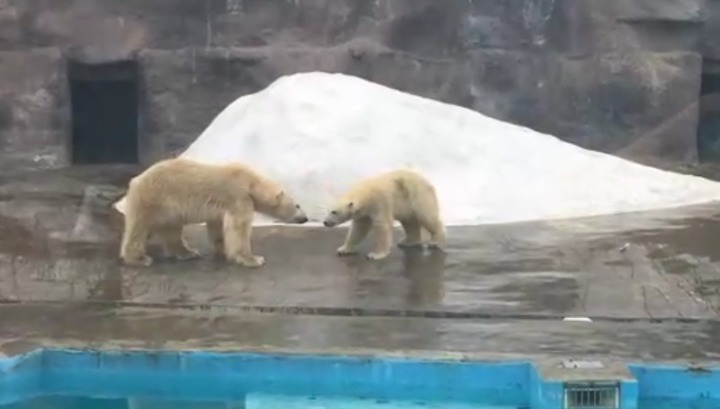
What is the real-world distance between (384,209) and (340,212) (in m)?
0.26

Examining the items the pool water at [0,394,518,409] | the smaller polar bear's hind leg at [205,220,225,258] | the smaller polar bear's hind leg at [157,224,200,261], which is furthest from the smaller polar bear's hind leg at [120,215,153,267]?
the pool water at [0,394,518,409]

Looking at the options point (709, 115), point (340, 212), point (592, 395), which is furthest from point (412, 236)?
point (709, 115)

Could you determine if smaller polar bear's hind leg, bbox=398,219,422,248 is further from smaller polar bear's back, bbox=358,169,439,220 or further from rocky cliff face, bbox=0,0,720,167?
rocky cliff face, bbox=0,0,720,167

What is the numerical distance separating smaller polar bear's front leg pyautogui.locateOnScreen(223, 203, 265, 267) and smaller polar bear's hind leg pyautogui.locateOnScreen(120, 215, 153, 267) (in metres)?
0.44

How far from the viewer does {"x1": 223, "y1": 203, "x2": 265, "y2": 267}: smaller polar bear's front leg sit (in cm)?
700

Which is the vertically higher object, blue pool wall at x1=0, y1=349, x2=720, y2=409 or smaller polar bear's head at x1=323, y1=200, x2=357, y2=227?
smaller polar bear's head at x1=323, y1=200, x2=357, y2=227

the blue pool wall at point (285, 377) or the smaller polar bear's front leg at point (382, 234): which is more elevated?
the smaller polar bear's front leg at point (382, 234)

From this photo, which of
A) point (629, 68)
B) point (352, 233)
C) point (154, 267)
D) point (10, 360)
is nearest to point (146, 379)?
point (10, 360)

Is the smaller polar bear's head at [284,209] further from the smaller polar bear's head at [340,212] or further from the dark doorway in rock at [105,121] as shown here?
the dark doorway in rock at [105,121]

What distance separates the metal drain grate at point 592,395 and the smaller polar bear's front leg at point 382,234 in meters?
2.91

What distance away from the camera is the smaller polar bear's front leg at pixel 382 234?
7.27 m

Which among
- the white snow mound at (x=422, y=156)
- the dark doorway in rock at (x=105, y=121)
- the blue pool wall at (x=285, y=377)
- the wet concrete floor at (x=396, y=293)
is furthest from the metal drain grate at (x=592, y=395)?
the dark doorway in rock at (x=105, y=121)

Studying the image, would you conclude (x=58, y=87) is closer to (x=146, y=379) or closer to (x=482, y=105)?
(x=482, y=105)

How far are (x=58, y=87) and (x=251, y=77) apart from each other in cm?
201
